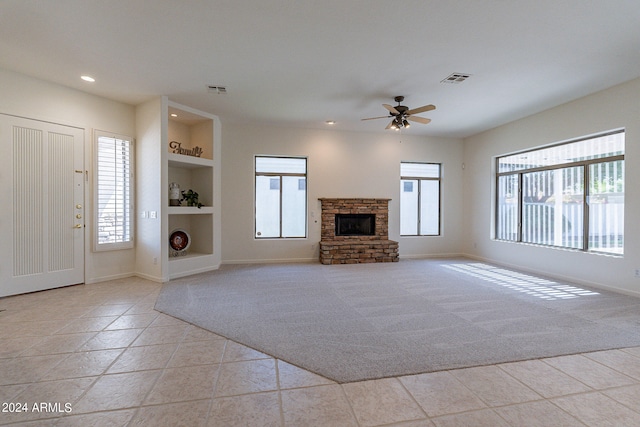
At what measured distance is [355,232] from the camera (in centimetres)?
723

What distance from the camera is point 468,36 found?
3.19 meters

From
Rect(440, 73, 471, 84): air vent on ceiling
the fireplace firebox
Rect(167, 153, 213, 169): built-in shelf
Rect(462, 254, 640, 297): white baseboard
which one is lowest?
Rect(462, 254, 640, 297): white baseboard

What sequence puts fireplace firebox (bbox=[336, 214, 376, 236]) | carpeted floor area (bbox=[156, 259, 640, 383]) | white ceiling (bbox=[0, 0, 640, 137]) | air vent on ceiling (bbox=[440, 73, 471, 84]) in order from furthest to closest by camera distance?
1. fireplace firebox (bbox=[336, 214, 376, 236])
2. air vent on ceiling (bbox=[440, 73, 471, 84])
3. white ceiling (bbox=[0, 0, 640, 137])
4. carpeted floor area (bbox=[156, 259, 640, 383])

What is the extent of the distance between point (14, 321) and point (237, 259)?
12.2ft

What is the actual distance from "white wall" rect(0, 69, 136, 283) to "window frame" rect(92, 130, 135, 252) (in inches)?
2.8

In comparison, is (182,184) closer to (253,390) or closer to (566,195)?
(253,390)

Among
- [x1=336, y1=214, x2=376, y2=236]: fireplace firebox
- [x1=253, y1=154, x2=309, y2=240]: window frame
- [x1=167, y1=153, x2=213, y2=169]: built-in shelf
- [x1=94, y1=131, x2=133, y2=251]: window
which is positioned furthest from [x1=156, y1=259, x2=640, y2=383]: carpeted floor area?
[x1=167, y1=153, x2=213, y2=169]: built-in shelf

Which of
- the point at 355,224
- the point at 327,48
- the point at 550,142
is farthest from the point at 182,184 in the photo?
the point at 550,142

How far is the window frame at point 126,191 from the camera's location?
4848 millimetres

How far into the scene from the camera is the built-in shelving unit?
4.98 metres

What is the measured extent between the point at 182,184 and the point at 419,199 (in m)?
5.77

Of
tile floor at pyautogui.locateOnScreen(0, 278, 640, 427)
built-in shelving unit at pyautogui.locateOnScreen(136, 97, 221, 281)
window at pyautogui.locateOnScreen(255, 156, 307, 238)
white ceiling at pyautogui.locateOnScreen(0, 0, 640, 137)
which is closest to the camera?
tile floor at pyautogui.locateOnScreen(0, 278, 640, 427)

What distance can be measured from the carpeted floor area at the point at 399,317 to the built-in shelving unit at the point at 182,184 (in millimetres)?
514

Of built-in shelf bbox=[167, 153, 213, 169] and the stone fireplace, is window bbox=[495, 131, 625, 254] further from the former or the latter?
built-in shelf bbox=[167, 153, 213, 169]
